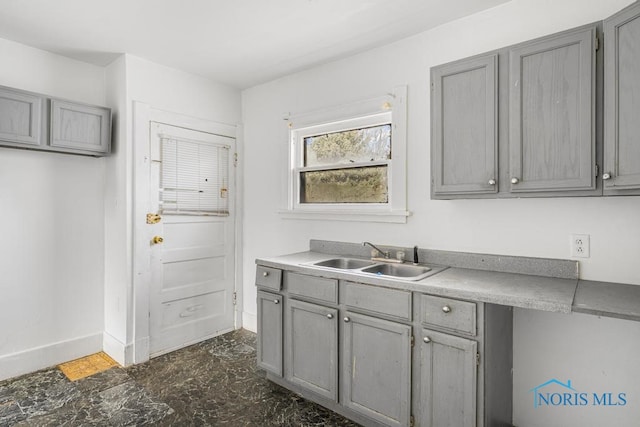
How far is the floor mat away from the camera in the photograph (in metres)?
2.81

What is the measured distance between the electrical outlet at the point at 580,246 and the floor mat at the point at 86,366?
3.45 metres

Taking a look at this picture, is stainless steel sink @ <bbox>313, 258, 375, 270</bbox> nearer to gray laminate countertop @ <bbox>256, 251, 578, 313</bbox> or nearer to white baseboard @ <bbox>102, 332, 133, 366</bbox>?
gray laminate countertop @ <bbox>256, 251, 578, 313</bbox>

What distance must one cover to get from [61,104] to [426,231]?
2.93 metres

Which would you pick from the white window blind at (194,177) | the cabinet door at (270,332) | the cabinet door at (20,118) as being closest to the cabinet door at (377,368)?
the cabinet door at (270,332)

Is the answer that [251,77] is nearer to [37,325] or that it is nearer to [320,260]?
[320,260]

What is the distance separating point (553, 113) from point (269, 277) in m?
1.98

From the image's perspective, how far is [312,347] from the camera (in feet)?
7.66

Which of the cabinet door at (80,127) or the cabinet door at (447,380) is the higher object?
the cabinet door at (80,127)

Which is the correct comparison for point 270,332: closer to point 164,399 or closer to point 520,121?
point 164,399

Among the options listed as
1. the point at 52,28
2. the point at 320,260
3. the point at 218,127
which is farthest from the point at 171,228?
the point at 52,28

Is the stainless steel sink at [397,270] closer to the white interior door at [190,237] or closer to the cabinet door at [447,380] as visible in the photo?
the cabinet door at [447,380]

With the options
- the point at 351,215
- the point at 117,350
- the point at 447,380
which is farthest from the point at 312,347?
the point at 117,350

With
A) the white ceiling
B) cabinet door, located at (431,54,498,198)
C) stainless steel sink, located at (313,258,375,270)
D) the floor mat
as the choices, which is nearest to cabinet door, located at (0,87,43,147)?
the white ceiling

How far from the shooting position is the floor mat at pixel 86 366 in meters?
2.81
